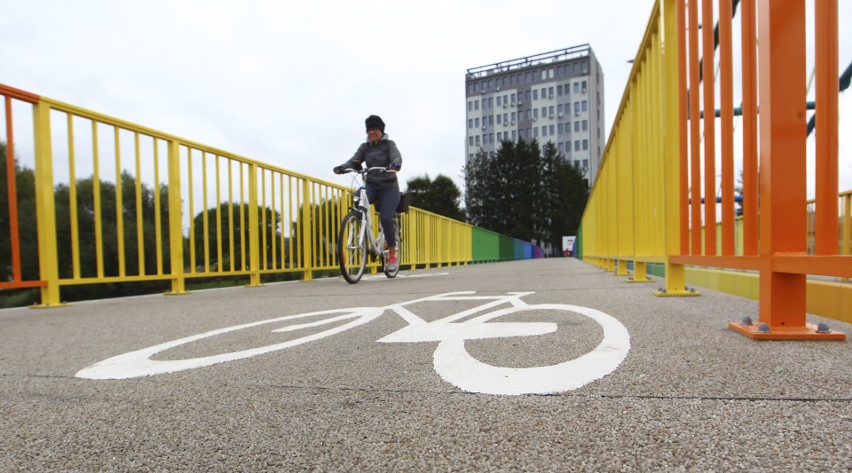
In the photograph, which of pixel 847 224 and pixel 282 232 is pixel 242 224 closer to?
pixel 282 232

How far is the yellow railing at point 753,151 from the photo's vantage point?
149cm

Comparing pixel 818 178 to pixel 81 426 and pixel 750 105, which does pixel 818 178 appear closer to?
pixel 750 105

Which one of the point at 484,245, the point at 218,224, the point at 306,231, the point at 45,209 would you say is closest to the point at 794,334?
the point at 45,209

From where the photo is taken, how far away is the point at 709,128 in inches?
92.1

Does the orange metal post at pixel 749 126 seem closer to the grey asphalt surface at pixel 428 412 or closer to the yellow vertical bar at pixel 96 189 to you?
the grey asphalt surface at pixel 428 412

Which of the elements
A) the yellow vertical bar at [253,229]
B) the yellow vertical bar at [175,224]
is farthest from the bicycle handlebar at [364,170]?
the yellow vertical bar at [175,224]

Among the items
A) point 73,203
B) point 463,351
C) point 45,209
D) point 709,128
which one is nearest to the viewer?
point 463,351

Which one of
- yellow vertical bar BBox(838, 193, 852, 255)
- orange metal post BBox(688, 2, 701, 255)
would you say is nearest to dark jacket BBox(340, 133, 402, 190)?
orange metal post BBox(688, 2, 701, 255)

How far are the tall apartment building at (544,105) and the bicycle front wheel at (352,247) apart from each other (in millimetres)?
62508

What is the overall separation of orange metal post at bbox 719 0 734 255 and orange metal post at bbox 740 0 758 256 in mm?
149

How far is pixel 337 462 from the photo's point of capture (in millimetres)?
832

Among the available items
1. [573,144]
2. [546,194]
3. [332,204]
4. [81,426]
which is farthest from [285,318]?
[573,144]

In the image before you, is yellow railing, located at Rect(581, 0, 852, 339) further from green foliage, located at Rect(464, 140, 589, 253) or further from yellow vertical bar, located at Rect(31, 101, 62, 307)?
green foliage, located at Rect(464, 140, 589, 253)

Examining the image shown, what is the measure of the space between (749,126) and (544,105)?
2870 inches
